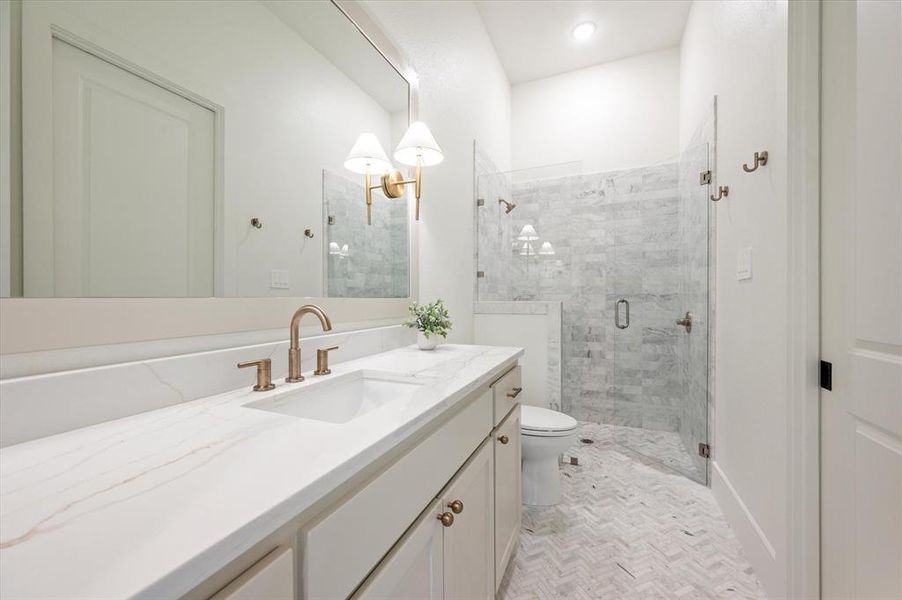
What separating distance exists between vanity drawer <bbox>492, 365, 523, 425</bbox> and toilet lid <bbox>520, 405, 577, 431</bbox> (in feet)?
1.36

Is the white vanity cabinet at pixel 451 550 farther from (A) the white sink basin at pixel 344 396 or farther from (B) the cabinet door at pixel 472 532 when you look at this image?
(A) the white sink basin at pixel 344 396

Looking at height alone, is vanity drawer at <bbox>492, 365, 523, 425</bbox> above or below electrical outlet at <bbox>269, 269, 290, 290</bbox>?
below

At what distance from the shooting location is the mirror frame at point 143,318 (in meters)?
0.60

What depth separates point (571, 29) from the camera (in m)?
2.81

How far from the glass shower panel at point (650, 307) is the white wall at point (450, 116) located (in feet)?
3.81

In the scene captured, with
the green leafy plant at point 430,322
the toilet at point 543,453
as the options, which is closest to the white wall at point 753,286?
the toilet at point 543,453

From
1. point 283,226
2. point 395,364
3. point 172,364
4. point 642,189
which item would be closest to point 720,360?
point 642,189

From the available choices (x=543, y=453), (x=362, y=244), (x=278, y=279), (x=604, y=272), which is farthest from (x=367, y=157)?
(x=604, y=272)

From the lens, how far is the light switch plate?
1528 mm

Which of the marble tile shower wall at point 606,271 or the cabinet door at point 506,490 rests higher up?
the marble tile shower wall at point 606,271

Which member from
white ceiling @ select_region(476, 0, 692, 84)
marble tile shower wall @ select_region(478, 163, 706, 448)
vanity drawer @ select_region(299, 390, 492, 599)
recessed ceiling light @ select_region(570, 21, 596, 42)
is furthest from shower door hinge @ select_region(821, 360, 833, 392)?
recessed ceiling light @ select_region(570, 21, 596, 42)

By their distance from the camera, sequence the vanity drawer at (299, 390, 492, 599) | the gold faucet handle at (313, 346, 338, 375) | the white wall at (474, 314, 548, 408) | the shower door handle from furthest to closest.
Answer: the shower door handle, the white wall at (474, 314, 548, 408), the gold faucet handle at (313, 346, 338, 375), the vanity drawer at (299, 390, 492, 599)

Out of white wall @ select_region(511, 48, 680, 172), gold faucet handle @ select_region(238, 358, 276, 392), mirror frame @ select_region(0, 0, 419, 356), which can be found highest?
white wall @ select_region(511, 48, 680, 172)

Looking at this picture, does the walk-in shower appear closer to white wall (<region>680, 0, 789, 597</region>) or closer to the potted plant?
white wall (<region>680, 0, 789, 597</region>)
